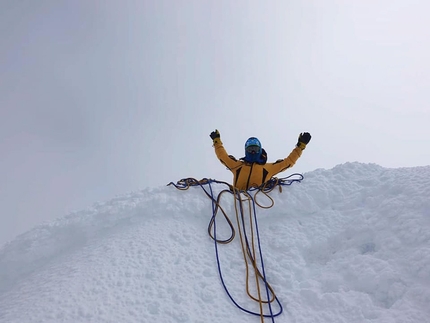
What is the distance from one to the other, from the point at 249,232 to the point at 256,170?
5.34ft

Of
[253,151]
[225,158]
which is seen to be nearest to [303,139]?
[253,151]

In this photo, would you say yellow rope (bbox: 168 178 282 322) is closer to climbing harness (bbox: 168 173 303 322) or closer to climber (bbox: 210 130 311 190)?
climbing harness (bbox: 168 173 303 322)

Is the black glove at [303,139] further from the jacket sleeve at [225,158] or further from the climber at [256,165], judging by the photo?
the jacket sleeve at [225,158]

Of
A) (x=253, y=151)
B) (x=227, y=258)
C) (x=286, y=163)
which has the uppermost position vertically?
(x=253, y=151)

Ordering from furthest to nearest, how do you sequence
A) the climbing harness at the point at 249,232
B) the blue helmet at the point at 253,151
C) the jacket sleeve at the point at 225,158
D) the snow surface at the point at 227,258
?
the jacket sleeve at the point at 225,158
the blue helmet at the point at 253,151
the climbing harness at the point at 249,232
the snow surface at the point at 227,258

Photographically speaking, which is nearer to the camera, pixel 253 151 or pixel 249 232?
pixel 249 232

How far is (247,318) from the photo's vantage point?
8.39 feet

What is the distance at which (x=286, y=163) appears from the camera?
5.22 meters

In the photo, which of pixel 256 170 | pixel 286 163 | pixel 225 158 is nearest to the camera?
pixel 256 170

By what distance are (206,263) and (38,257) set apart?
189 centimetres

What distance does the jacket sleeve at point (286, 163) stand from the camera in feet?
17.0

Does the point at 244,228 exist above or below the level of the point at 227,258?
above

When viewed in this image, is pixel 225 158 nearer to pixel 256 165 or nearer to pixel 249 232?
pixel 256 165

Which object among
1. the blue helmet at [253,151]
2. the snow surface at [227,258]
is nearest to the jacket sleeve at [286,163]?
the blue helmet at [253,151]
